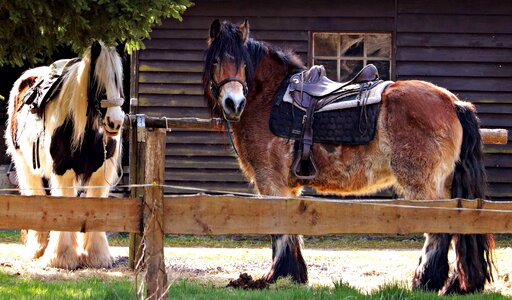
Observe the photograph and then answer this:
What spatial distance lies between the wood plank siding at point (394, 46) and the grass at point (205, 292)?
6083 mm

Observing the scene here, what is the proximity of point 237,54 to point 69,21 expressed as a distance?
146cm

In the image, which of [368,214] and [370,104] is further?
[370,104]

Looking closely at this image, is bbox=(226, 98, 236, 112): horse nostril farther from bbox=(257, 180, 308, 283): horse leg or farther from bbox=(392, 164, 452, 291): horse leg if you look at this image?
bbox=(392, 164, 452, 291): horse leg

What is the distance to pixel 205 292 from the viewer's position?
6574 millimetres

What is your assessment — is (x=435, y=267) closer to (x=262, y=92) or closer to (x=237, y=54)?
(x=262, y=92)

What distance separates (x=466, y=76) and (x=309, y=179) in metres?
6.33

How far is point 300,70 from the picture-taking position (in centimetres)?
810

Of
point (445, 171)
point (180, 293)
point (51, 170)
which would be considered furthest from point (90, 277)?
point (445, 171)

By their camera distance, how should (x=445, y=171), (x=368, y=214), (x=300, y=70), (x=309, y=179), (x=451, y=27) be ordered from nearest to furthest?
(x=368, y=214), (x=445, y=171), (x=309, y=179), (x=300, y=70), (x=451, y=27)

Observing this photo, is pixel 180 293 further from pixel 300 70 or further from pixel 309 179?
pixel 300 70

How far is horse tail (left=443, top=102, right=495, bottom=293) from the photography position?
6836mm

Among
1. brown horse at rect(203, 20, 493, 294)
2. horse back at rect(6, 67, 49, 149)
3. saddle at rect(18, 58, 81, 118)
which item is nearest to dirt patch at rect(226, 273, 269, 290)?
brown horse at rect(203, 20, 493, 294)

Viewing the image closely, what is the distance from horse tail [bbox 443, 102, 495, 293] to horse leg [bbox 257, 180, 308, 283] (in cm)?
125

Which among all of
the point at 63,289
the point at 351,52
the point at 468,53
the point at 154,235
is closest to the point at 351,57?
the point at 351,52
